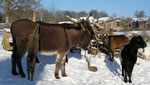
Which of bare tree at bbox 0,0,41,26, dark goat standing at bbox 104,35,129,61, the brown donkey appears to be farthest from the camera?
bare tree at bbox 0,0,41,26

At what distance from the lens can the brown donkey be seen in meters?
4.91

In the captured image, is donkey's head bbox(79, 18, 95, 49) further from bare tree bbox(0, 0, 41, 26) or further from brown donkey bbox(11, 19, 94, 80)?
bare tree bbox(0, 0, 41, 26)

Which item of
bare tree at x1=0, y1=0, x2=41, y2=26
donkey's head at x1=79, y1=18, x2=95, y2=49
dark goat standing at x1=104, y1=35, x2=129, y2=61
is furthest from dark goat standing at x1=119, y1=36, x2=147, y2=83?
bare tree at x1=0, y1=0, x2=41, y2=26

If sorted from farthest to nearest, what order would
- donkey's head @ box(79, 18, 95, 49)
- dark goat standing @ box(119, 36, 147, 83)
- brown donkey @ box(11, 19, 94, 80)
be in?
donkey's head @ box(79, 18, 95, 49) → dark goat standing @ box(119, 36, 147, 83) → brown donkey @ box(11, 19, 94, 80)

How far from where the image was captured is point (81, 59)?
9633 millimetres

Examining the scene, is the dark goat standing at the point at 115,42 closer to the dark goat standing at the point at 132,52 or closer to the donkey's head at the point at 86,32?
the dark goat standing at the point at 132,52

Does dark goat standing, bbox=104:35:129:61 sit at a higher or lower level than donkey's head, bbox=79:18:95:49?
lower

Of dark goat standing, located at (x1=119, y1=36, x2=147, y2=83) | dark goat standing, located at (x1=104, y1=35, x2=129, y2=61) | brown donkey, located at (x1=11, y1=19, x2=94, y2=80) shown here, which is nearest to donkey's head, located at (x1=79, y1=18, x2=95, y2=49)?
brown donkey, located at (x1=11, y1=19, x2=94, y2=80)

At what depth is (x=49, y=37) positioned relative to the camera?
5.28 meters

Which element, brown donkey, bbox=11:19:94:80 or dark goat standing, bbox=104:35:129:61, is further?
dark goat standing, bbox=104:35:129:61

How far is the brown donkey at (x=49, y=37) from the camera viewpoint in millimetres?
4910

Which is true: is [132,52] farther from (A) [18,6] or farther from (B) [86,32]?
(A) [18,6]

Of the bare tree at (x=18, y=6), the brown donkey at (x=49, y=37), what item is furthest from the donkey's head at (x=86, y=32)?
the bare tree at (x=18, y=6)

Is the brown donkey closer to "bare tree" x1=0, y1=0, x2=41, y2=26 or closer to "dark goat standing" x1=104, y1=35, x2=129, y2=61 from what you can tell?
"dark goat standing" x1=104, y1=35, x2=129, y2=61
